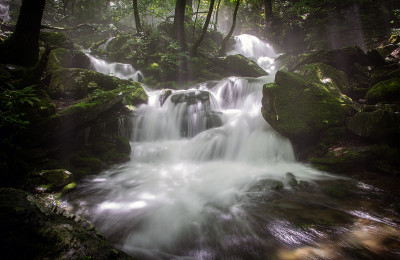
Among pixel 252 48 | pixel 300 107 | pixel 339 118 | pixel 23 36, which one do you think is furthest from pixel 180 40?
pixel 252 48

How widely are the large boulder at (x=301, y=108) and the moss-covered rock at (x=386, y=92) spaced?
87cm

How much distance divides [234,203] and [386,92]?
6323mm

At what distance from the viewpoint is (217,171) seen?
5.69 metres

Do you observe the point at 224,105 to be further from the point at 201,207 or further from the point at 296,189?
the point at 201,207

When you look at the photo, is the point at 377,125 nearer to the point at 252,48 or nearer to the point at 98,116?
the point at 98,116

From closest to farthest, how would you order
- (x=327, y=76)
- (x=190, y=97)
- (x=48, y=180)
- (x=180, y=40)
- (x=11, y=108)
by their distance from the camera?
1. (x=11, y=108)
2. (x=48, y=180)
3. (x=327, y=76)
4. (x=190, y=97)
5. (x=180, y=40)

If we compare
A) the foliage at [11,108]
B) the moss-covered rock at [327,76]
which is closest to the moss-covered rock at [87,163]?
the foliage at [11,108]

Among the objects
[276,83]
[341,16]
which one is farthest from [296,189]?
[341,16]

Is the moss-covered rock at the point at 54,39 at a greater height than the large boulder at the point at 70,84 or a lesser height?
greater

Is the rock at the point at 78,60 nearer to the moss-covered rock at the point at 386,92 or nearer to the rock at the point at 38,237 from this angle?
the rock at the point at 38,237

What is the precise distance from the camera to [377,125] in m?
4.77

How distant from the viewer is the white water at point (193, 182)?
2.82 metres

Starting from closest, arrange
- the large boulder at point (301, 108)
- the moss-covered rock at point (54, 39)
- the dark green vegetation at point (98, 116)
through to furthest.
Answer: the dark green vegetation at point (98, 116) → the large boulder at point (301, 108) → the moss-covered rock at point (54, 39)

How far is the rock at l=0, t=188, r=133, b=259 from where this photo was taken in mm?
1391
